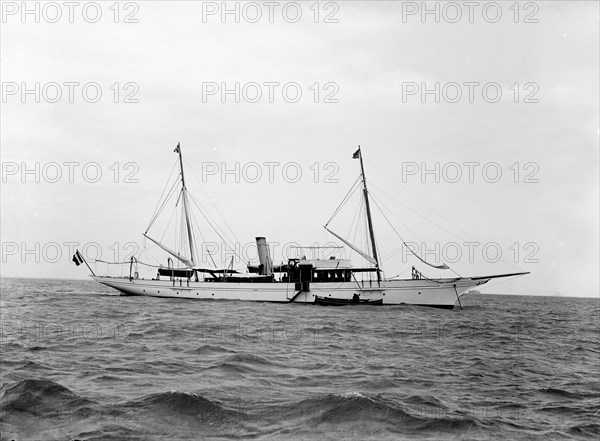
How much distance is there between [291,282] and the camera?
6328cm

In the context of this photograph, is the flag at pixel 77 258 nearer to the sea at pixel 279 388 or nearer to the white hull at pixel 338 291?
the white hull at pixel 338 291

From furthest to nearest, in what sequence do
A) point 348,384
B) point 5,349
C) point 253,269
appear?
1. point 253,269
2. point 5,349
3. point 348,384

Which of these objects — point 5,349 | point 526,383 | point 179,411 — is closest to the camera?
point 179,411

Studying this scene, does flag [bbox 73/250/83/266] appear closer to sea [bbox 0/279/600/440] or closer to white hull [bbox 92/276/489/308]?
white hull [bbox 92/276/489/308]

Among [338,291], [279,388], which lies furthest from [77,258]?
[279,388]

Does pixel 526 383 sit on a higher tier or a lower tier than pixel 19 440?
lower

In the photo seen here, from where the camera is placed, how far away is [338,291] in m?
61.3

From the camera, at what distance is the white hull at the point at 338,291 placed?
194 ft

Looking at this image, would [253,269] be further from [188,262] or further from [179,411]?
[179,411]

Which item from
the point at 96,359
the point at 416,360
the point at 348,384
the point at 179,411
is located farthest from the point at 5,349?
the point at 416,360

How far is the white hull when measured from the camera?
194 ft

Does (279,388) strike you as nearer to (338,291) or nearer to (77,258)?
(338,291)

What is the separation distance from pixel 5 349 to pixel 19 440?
11193mm

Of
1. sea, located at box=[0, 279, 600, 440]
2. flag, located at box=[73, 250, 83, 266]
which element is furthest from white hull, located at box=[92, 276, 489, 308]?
sea, located at box=[0, 279, 600, 440]
